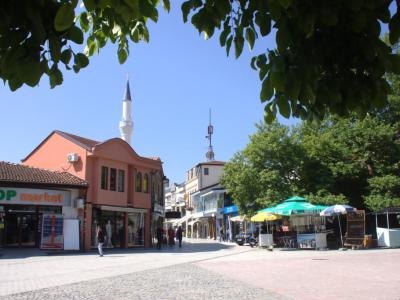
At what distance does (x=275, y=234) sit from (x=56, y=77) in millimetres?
30462

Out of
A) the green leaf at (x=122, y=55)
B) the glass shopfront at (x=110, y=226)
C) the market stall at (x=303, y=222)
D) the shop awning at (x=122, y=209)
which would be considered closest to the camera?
the green leaf at (x=122, y=55)

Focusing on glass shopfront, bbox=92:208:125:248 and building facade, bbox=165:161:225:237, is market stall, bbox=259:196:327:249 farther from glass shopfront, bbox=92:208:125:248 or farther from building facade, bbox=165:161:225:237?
building facade, bbox=165:161:225:237

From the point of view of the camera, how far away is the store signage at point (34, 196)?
25.9 meters

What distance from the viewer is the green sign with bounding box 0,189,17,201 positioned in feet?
84.1

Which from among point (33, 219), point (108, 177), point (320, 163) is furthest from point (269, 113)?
point (320, 163)

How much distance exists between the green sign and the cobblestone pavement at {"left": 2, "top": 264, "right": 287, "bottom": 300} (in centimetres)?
1455

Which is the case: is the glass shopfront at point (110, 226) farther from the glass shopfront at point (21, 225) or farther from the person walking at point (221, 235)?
the person walking at point (221, 235)

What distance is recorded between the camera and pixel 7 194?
25.8 m

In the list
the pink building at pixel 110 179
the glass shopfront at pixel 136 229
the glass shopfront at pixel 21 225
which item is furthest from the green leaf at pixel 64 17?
the glass shopfront at pixel 136 229

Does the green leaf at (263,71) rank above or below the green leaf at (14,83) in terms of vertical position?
above

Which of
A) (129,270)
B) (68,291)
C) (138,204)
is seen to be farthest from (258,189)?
(68,291)

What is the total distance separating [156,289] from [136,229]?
23.9 m

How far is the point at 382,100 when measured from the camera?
153 inches

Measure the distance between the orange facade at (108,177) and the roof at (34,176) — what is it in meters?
1.00
